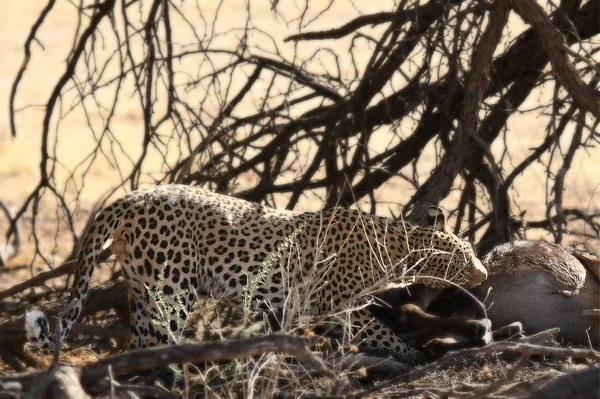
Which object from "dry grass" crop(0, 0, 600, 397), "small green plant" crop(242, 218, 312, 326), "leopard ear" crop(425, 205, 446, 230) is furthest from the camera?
"leopard ear" crop(425, 205, 446, 230)

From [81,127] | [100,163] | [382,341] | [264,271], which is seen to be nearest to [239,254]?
[382,341]

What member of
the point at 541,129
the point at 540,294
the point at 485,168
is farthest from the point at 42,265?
the point at 541,129

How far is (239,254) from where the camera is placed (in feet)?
21.1

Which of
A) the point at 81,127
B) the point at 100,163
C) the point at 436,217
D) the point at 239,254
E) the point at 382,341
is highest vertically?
the point at 81,127

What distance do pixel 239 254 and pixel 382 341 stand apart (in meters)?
1.02

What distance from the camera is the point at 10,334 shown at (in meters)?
6.52

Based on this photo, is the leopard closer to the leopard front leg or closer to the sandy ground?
the leopard front leg

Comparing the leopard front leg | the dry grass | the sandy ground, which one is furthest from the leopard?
the sandy ground

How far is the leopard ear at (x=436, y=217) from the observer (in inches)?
263

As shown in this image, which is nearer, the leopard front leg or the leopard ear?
the leopard front leg

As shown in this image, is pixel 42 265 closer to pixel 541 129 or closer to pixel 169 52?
pixel 169 52

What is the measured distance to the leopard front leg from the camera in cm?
635

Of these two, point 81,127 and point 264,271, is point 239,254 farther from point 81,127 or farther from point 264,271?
point 81,127

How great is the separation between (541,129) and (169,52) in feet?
33.7
